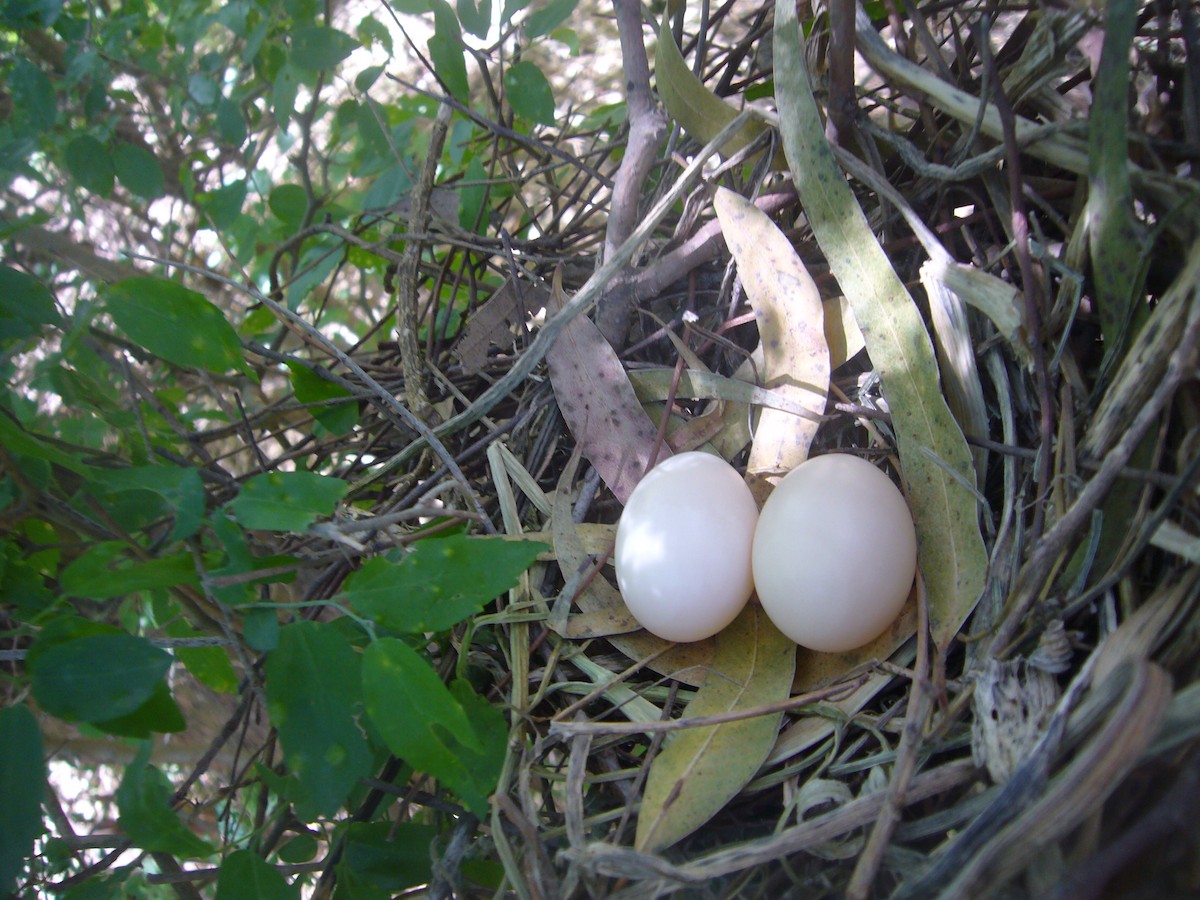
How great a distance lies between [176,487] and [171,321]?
0.16 m

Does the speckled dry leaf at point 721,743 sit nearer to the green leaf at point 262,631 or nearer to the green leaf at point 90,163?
the green leaf at point 262,631

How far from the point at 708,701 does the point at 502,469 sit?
0.98 feet

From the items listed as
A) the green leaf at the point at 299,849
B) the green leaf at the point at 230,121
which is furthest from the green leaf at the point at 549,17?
the green leaf at the point at 299,849

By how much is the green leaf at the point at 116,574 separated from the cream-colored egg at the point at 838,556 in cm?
45

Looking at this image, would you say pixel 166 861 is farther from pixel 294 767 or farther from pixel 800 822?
pixel 800 822

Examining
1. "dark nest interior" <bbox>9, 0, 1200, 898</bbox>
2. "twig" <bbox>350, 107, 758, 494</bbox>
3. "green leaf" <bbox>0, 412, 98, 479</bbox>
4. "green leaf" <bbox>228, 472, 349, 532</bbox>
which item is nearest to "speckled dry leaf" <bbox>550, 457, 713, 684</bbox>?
"dark nest interior" <bbox>9, 0, 1200, 898</bbox>

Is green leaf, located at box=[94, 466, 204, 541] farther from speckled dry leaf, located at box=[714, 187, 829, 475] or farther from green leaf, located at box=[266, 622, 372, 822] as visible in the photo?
speckled dry leaf, located at box=[714, 187, 829, 475]

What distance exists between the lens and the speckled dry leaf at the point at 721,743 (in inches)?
23.2

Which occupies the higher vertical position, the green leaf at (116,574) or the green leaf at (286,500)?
the green leaf at (286,500)

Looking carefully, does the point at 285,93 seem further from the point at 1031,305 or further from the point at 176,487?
the point at 1031,305

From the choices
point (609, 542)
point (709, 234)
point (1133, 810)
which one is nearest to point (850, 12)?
point (709, 234)

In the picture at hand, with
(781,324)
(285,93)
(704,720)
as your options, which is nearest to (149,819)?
(704,720)

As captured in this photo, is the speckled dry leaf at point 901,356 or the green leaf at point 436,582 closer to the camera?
the green leaf at point 436,582

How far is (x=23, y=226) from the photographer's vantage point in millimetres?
729
